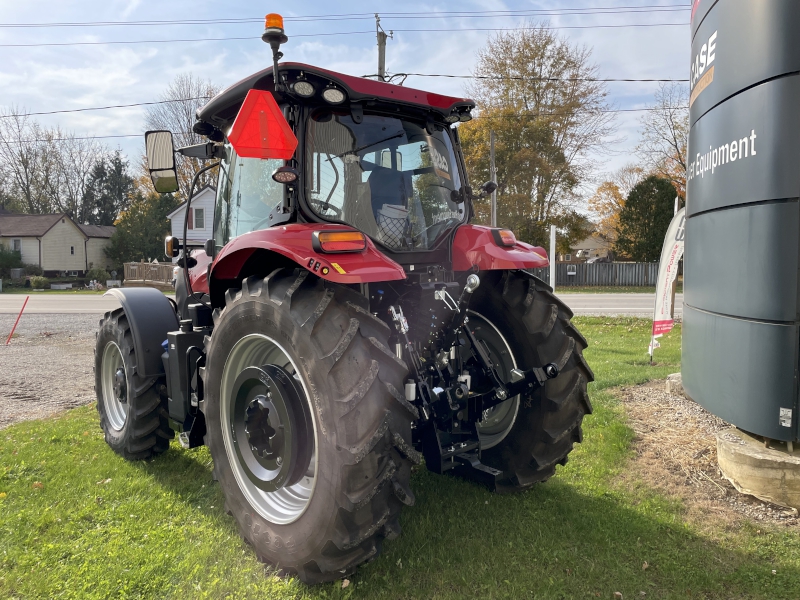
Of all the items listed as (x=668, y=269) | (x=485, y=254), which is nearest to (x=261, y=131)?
(x=485, y=254)

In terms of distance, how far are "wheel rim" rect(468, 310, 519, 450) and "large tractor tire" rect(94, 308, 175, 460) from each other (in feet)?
8.31

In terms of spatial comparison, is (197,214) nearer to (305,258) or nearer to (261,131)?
(261,131)

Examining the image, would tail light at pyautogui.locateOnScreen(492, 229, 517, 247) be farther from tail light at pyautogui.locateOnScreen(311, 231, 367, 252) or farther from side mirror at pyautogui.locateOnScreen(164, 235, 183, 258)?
side mirror at pyautogui.locateOnScreen(164, 235, 183, 258)

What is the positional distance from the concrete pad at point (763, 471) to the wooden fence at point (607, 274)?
89.1 ft

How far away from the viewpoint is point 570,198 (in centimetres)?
3088

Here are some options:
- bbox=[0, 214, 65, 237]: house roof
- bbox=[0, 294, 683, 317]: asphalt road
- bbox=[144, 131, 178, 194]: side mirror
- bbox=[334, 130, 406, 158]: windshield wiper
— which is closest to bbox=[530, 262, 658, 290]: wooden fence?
bbox=[0, 294, 683, 317]: asphalt road

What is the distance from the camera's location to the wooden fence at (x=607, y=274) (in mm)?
29891

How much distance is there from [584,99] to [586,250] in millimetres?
43951

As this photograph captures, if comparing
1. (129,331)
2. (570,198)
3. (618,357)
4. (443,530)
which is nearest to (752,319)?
(443,530)

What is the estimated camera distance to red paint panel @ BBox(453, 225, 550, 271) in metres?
3.36

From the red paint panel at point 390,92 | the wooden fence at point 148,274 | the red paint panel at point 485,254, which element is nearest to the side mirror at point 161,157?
the red paint panel at point 390,92

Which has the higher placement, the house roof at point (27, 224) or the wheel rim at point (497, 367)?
the house roof at point (27, 224)

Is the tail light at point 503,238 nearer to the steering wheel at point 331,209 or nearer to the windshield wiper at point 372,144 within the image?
the windshield wiper at point 372,144

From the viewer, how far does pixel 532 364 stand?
11.8 feet
